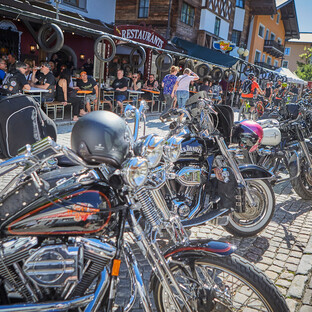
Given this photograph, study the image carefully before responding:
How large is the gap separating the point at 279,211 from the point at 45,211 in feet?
12.2

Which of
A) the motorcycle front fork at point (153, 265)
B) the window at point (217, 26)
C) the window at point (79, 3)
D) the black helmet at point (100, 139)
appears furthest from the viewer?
the window at point (217, 26)

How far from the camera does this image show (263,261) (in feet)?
10.2

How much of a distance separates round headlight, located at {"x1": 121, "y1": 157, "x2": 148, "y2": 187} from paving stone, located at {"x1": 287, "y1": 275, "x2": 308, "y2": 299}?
1.93 metres

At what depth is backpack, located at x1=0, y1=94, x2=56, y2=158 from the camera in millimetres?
2021

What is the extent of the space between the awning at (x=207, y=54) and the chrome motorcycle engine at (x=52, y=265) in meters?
15.7

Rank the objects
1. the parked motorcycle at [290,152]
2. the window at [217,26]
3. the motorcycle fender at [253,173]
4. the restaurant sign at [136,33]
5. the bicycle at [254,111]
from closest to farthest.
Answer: the motorcycle fender at [253,173] < the parked motorcycle at [290,152] < the bicycle at [254,111] < the restaurant sign at [136,33] < the window at [217,26]

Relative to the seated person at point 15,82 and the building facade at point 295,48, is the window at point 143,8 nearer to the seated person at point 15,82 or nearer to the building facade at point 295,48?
the seated person at point 15,82

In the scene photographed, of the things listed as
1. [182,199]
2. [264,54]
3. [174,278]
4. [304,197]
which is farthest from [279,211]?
[264,54]

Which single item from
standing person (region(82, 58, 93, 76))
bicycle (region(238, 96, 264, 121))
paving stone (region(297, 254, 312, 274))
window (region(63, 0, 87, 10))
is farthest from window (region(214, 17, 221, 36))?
paving stone (region(297, 254, 312, 274))

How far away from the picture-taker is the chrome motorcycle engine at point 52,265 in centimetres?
150

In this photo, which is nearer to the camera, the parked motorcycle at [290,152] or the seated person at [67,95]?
the parked motorcycle at [290,152]

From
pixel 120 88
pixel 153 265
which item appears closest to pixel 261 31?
pixel 120 88

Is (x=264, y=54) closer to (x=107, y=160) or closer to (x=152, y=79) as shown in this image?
(x=152, y=79)

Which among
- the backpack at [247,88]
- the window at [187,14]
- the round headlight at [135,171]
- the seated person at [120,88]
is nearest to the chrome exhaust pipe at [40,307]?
the round headlight at [135,171]
